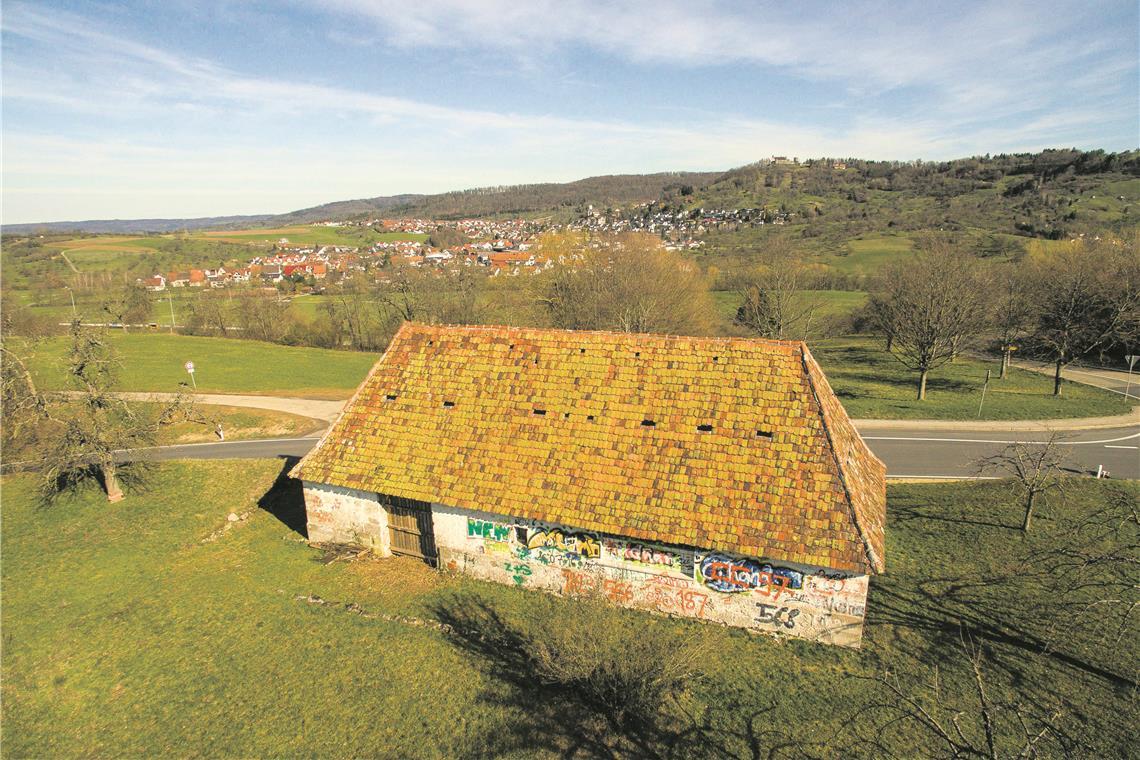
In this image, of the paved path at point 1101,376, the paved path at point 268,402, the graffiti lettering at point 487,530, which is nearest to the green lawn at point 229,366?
the paved path at point 268,402

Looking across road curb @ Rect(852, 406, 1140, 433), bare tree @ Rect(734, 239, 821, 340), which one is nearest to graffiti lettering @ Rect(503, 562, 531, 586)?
road curb @ Rect(852, 406, 1140, 433)

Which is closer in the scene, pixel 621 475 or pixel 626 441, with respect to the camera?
pixel 621 475

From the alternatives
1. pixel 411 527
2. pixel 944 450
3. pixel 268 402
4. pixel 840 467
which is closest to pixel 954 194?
pixel 944 450

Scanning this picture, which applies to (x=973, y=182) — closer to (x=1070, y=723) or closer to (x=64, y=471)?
(x=1070, y=723)

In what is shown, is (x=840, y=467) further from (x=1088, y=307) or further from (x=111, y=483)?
(x=1088, y=307)

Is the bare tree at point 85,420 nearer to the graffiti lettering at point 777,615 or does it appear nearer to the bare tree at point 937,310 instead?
the graffiti lettering at point 777,615

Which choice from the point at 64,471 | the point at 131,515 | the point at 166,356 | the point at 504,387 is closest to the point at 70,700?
the point at 131,515
